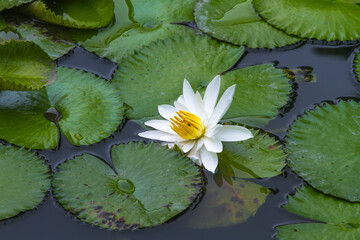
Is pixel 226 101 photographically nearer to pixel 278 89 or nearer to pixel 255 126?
pixel 255 126

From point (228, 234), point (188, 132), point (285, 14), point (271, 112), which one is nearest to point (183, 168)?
point (188, 132)

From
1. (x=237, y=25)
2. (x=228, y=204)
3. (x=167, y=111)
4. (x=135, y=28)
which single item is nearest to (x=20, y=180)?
(x=167, y=111)

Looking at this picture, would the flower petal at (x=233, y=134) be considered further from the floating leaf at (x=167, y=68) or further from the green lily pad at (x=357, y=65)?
the green lily pad at (x=357, y=65)

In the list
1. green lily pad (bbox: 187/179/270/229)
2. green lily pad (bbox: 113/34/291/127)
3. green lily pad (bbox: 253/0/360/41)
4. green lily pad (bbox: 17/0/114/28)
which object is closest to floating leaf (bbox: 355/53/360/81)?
green lily pad (bbox: 253/0/360/41)

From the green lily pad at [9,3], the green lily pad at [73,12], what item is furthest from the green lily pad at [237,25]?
the green lily pad at [9,3]

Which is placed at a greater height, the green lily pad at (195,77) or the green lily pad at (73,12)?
the green lily pad at (73,12)
